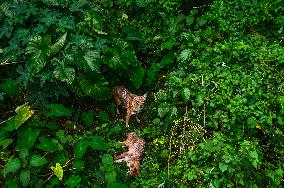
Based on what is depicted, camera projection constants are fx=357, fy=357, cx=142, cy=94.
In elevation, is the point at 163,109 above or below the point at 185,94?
below

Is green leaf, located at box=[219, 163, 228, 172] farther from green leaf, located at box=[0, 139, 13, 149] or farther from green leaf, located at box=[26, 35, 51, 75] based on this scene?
green leaf, located at box=[0, 139, 13, 149]

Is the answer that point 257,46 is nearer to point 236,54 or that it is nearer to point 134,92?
point 236,54

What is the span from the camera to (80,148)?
163 inches

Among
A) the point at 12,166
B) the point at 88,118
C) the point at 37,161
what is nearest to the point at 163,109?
the point at 88,118

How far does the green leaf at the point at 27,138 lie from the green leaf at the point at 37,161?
15 cm

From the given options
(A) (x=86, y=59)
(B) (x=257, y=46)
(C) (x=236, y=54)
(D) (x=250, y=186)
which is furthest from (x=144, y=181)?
(B) (x=257, y=46)

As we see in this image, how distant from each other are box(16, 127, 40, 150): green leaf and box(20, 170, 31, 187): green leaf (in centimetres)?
30

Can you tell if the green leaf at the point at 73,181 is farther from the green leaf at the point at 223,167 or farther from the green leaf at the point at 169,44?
the green leaf at the point at 169,44

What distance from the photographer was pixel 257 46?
175 inches

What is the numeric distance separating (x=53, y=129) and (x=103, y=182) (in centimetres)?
98

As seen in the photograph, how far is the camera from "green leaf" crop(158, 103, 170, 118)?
13.9 feet

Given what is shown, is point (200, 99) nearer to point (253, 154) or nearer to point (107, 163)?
point (253, 154)

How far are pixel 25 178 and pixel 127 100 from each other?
61.6 inches

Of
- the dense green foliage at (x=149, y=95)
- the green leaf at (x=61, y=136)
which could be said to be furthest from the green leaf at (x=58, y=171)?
the green leaf at (x=61, y=136)
